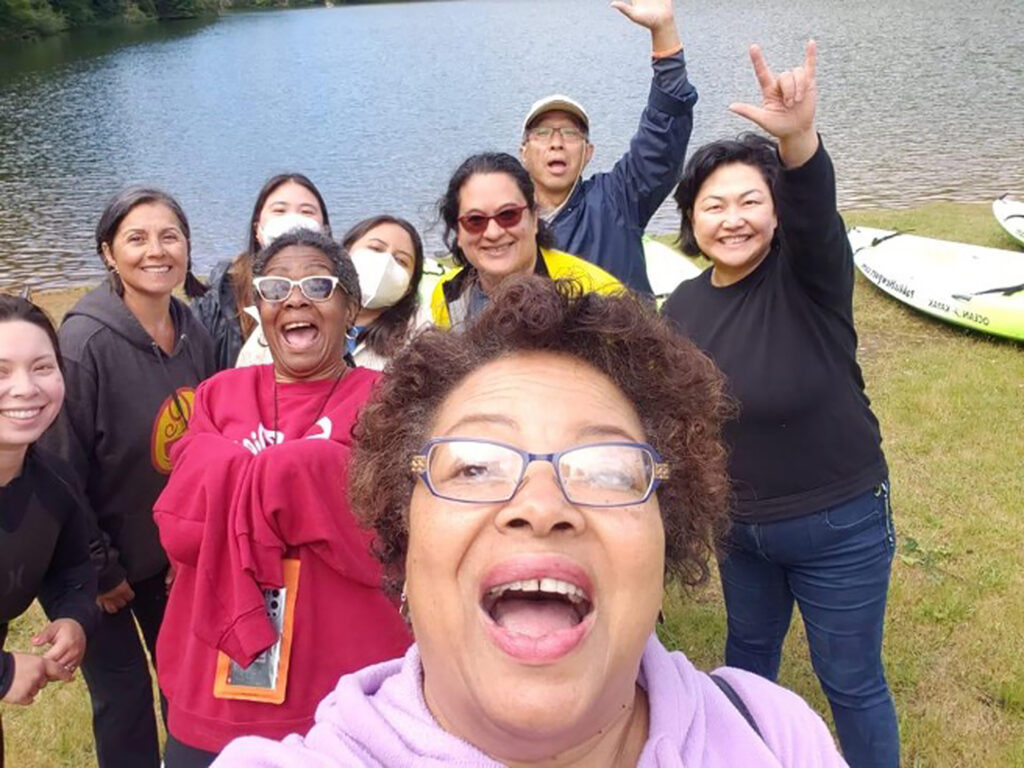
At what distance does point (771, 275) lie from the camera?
281 centimetres

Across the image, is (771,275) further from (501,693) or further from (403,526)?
(501,693)

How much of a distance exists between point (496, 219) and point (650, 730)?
216 cm

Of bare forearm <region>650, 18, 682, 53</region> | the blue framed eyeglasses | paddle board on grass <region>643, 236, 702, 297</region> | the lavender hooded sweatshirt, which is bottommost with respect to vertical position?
paddle board on grass <region>643, 236, 702, 297</region>

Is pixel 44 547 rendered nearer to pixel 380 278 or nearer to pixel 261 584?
pixel 261 584

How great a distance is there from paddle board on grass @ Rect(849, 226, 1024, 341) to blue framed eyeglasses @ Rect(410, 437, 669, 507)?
7.75 metres

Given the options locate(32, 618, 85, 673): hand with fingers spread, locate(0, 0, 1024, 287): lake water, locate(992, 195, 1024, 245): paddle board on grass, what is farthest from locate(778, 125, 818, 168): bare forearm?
locate(992, 195, 1024, 245): paddle board on grass

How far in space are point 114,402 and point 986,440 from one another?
5.71 meters

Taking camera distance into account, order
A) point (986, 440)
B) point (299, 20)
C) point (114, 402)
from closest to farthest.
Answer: point (114, 402) → point (986, 440) → point (299, 20)

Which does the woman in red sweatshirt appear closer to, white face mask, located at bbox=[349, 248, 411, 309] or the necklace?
the necklace

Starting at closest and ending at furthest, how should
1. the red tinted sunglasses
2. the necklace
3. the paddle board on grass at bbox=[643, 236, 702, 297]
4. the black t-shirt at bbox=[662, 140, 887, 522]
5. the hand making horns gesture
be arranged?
the hand making horns gesture < the necklace < the black t-shirt at bbox=[662, 140, 887, 522] < the red tinted sunglasses < the paddle board on grass at bbox=[643, 236, 702, 297]

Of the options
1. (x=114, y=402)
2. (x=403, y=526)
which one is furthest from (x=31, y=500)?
(x=403, y=526)

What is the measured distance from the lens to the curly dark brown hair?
184 centimetres

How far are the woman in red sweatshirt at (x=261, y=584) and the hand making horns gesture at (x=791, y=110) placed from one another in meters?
1.44

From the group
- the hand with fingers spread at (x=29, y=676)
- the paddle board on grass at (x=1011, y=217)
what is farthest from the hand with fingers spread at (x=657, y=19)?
the paddle board on grass at (x=1011, y=217)
